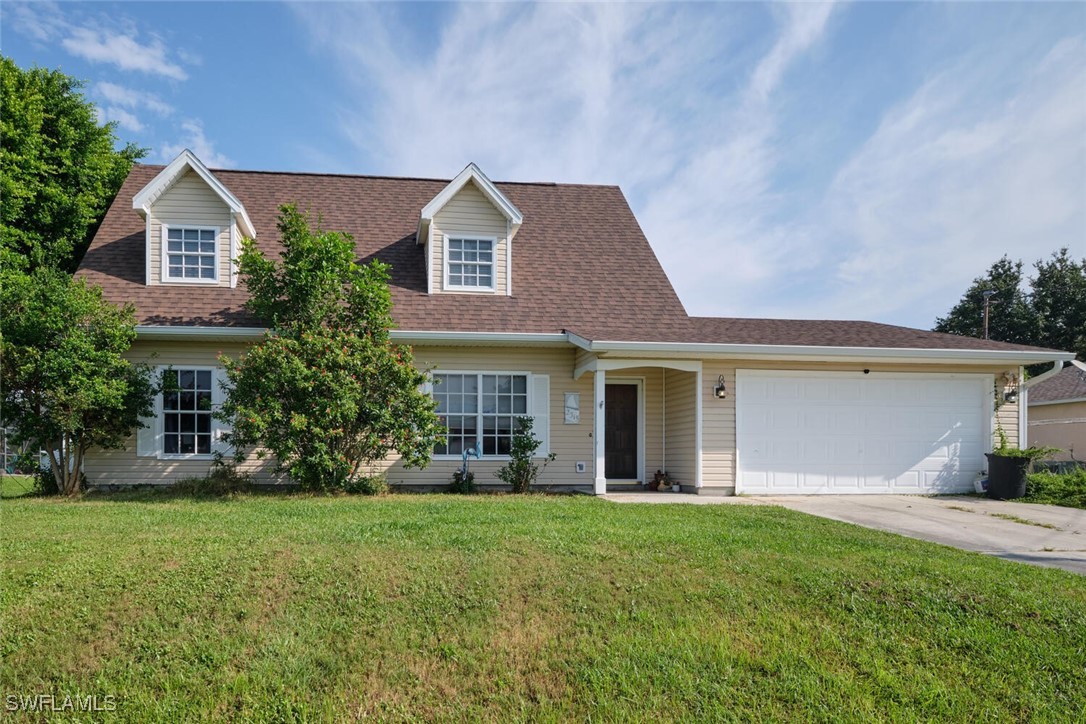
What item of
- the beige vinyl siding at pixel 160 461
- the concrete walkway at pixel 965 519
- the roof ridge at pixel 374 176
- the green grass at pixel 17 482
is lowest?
the green grass at pixel 17 482

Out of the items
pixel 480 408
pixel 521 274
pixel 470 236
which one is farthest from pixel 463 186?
pixel 480 408

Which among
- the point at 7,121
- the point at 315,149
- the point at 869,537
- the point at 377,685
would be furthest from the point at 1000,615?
the point at 7,121

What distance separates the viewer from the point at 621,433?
13.9 meters

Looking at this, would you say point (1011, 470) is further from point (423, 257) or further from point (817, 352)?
point (423, 257)

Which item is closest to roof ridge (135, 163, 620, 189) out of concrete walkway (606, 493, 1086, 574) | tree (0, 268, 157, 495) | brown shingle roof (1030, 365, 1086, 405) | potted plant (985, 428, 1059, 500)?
tree (0, 268, 157, 495)

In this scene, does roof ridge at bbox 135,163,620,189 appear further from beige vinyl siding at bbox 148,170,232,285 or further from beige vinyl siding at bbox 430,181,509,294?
beige vinyl siding at bbox 430,181,509,294

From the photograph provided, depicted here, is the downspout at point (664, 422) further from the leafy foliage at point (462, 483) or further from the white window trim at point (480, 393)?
the leafy foliage at point (462, 483)

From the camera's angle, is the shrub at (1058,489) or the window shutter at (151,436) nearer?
the shrub at (1058,489)

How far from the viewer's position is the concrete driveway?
24.3ft

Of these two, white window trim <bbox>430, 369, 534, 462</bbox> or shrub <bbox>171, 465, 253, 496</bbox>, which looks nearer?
shrub <bbox>171, 465, 253, 496</bbox>

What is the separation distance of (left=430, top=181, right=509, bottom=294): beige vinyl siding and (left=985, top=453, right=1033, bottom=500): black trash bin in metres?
9.75

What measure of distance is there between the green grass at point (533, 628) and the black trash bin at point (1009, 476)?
6710 mm

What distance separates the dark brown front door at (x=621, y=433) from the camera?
45.3 ft

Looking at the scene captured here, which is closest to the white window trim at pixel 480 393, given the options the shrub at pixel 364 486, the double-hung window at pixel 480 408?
the double-hung window at pixel 480 408
